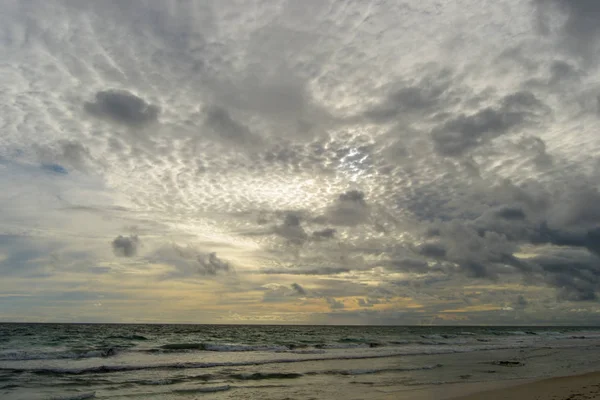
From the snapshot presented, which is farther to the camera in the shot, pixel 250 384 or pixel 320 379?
pixel 320 379

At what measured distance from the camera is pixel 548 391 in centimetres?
1789

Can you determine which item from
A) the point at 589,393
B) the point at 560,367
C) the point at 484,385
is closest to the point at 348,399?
the point at 484,385

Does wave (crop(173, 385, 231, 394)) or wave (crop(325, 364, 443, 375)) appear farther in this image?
wave (crop(325, 364, 443, 375))

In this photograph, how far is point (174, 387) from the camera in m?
18.8

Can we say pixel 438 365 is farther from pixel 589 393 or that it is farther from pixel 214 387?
pixel 214 387

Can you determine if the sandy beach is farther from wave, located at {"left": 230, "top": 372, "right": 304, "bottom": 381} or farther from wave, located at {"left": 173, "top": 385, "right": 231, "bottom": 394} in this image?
wave, located at {"left": 173, "top": 385, "right": 231, "bottom": 394}

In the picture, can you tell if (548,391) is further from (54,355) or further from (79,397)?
(54,355)

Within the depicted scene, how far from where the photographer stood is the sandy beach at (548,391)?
16.4m

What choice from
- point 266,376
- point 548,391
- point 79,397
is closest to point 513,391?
point 548,391

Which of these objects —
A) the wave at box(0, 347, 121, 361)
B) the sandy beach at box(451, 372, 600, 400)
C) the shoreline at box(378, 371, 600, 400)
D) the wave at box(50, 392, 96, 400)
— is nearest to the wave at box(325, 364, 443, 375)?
the shoreline at box(378, 371, 600, 400)

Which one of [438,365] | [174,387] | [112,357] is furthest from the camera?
[112,357]

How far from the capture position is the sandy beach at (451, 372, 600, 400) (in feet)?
53.7

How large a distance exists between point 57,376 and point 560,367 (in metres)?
31.3

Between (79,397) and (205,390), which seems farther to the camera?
(205,390)
